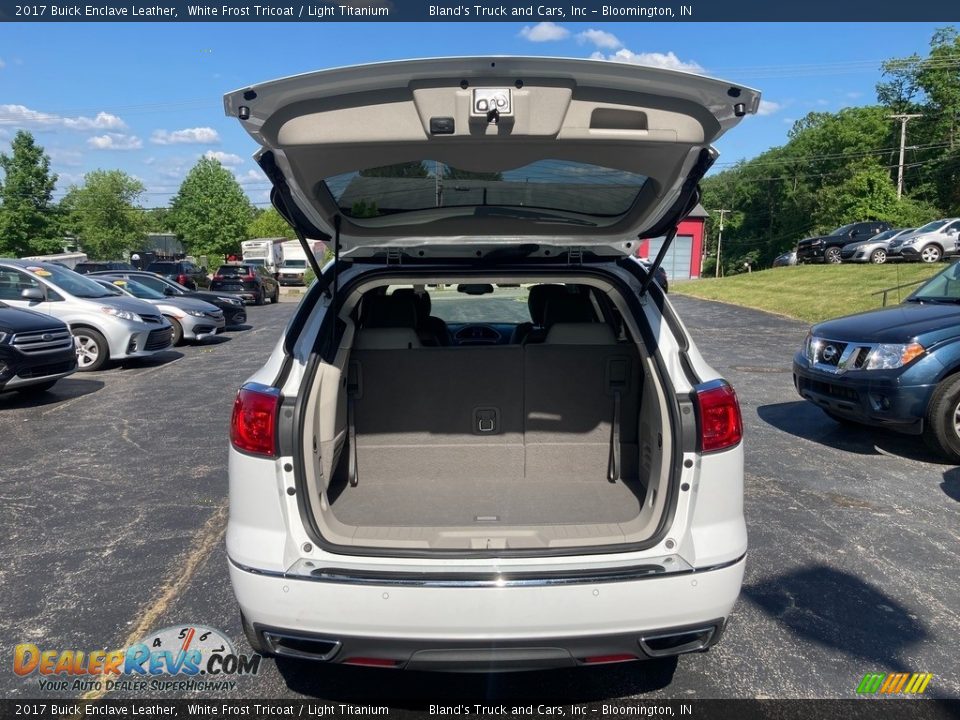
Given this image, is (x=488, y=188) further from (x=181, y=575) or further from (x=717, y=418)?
(x=181, y=575)

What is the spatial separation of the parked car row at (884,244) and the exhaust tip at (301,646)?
27.4 meters

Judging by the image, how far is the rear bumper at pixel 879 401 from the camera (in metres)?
5.86

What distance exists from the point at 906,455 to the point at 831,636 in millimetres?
3713

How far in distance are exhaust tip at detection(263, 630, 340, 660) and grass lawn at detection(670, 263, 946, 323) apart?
1701cm

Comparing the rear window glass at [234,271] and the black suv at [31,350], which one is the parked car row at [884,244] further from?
the black suv at [31,350]

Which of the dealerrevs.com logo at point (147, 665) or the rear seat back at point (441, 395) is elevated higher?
the rear seat back at point (441, 395)

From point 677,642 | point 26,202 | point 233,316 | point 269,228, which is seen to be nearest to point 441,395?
point 677,642

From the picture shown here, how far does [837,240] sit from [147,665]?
1262 inches

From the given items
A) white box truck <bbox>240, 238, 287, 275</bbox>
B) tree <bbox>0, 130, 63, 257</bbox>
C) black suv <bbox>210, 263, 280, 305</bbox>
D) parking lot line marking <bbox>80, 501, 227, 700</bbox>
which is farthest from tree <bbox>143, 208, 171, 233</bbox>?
parking lot line marking <bbox>80, 501, 227, 700</bbox>

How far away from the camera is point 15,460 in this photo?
6.31m

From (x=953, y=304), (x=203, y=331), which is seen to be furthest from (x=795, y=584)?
(x=203, y=331)

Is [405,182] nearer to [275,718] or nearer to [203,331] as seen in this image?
[275,718]

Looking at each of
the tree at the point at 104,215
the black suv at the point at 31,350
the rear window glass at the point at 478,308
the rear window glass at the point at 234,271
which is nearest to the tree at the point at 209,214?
the tree at the point at 104,215

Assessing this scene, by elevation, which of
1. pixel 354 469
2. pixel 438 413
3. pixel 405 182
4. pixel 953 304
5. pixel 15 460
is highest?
pixel 405 182
